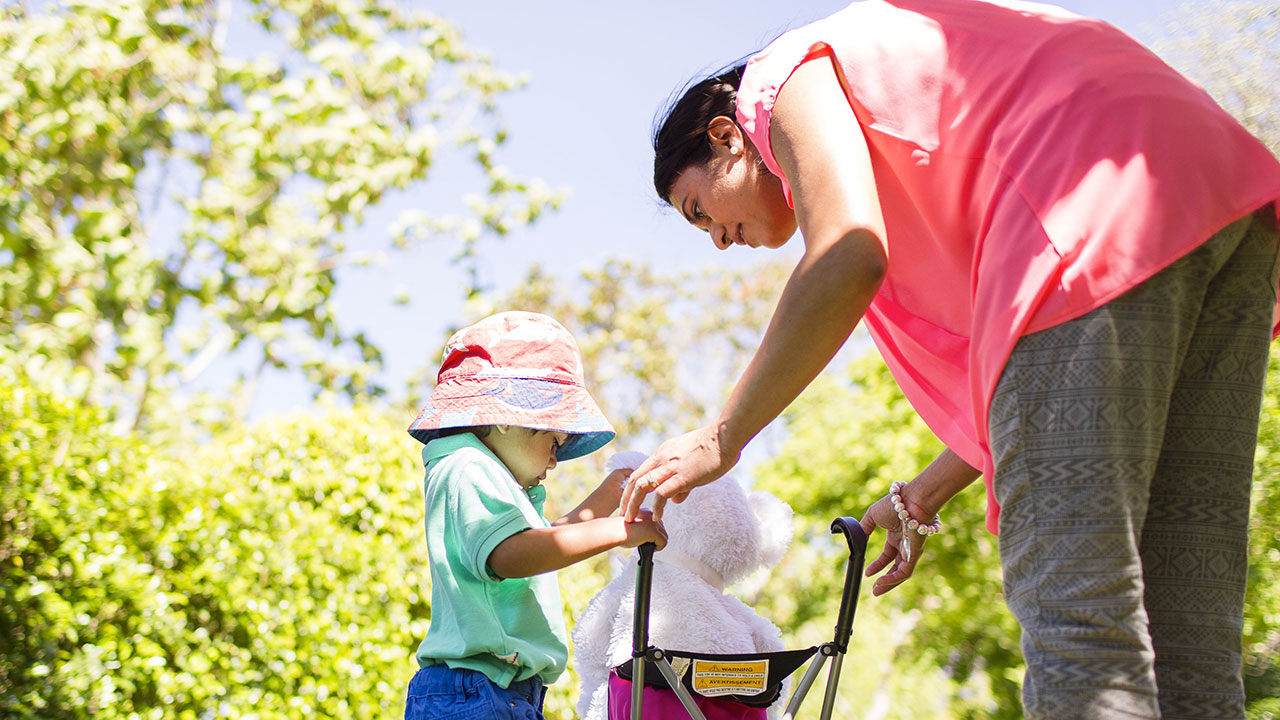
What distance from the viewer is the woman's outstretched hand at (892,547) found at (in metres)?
2.06

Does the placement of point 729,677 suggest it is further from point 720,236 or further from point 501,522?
point 720,236

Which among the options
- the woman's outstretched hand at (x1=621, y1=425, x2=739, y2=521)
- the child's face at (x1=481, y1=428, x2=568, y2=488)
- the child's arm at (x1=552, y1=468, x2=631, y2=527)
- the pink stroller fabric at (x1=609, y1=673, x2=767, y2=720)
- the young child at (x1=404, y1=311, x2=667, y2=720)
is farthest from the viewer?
the child's arm at (x1=552, y1=468, x2=631, y2=527)

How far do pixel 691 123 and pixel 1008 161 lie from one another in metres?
0.76

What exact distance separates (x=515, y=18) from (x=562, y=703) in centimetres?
667

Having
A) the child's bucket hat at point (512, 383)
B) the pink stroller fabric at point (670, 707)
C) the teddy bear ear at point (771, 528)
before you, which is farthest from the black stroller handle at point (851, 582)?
the child's bucket hat at point (512, 383)

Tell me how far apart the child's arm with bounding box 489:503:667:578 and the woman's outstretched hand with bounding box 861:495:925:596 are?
1.49 ft

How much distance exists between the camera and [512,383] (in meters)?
2.46

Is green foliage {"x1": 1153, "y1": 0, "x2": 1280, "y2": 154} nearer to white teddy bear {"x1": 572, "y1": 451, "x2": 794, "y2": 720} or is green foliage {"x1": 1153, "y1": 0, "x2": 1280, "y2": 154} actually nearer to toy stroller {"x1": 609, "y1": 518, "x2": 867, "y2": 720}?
white teddy bear {"x1": 572, "y1": 451, "x2": 794, "y2": 720}

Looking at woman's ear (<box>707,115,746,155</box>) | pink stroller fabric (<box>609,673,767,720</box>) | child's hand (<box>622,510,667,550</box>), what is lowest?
pink stroller fabric (<box>609,673,767,720</box>)

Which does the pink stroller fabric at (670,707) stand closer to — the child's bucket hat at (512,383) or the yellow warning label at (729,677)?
the yellow warning label at (729,677)

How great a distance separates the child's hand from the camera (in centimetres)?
200

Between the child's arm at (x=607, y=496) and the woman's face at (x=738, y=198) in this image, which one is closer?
the woman's face at (x=738, y=198)

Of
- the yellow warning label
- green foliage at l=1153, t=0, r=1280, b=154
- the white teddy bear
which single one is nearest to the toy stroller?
the yellow warning label

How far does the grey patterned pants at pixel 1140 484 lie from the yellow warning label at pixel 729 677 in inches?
40.9
